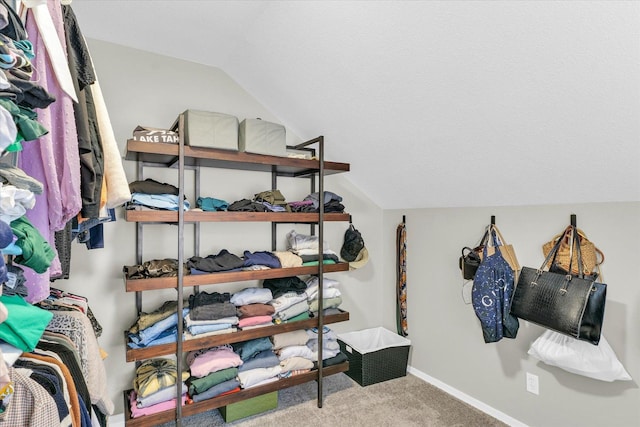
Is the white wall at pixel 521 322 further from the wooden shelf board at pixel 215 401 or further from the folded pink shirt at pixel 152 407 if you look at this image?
the folded pink shirt at pixel 152 407

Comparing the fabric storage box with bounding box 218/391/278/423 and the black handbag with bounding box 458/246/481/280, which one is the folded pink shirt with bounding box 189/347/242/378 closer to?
the fabric storage box with bounding box 218/391/278/423

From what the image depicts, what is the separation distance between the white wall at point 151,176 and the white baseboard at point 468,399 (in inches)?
60.6

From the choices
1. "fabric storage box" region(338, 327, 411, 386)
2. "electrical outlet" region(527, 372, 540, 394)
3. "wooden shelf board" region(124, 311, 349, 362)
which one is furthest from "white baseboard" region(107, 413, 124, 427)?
"electrical outlet" region(527, 372, 540, 394)

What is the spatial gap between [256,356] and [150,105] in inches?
71.8

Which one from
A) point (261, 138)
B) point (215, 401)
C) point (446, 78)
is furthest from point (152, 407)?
point (446, 78)

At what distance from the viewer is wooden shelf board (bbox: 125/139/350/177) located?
194 centimetres

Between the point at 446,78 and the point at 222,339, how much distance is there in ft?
6.21

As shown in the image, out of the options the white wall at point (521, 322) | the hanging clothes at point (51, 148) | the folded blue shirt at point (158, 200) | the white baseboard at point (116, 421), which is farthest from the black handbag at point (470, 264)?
the white baseboard at point (116, 421)

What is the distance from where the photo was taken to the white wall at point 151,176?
86.7 inches

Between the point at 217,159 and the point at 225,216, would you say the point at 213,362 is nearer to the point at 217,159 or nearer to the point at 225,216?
the point at 225,216

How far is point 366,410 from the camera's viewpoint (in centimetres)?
237

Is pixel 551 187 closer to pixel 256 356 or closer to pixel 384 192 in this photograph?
pixel 384 192

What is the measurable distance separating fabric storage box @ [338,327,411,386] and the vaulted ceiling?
123cm

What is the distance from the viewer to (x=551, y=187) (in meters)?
1.93
